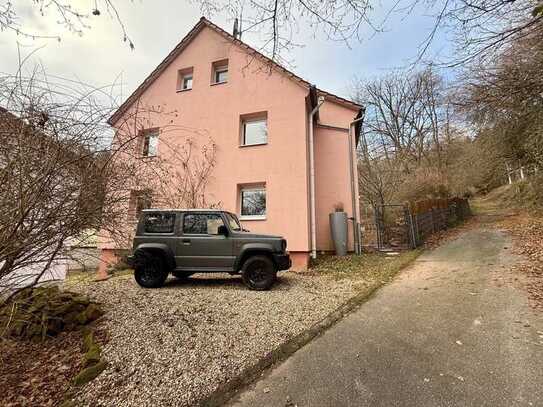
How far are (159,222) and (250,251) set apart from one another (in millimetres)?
2352

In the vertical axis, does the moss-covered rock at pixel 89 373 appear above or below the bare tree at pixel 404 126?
below

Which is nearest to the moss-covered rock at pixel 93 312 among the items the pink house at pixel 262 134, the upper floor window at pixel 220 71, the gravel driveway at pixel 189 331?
the gravel driveway at pixel 189 331

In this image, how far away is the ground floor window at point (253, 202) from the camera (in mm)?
9990

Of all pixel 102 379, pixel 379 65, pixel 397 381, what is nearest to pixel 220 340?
pixel 102 379

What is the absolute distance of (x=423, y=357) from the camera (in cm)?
336

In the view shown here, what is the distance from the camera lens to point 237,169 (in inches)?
404

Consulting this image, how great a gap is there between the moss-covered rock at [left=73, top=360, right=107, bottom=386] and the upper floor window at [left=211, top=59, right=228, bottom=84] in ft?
35.1

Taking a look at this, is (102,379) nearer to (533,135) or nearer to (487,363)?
(487,363)

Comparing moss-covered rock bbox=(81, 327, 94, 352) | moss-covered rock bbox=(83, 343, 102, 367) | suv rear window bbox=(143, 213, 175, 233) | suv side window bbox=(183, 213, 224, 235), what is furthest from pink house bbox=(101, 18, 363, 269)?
moss-covered rock bbox=(83, 343, 102, 367)

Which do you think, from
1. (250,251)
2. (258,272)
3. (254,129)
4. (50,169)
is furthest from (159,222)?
(254,129)

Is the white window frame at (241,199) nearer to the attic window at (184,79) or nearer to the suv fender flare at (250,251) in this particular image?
the suv fender flare at (250,251)

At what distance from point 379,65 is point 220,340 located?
4707mm

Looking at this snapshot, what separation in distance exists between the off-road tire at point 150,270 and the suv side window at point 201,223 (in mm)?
930

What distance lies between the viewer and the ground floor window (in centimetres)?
999
